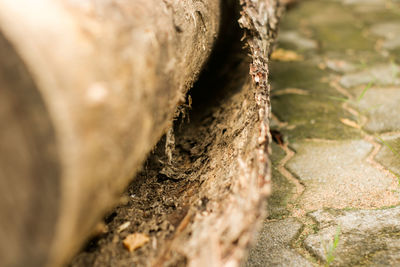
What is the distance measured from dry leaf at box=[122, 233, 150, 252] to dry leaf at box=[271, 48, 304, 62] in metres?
1.89

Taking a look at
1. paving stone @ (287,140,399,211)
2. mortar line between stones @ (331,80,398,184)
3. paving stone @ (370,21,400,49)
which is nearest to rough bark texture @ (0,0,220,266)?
paving stone @ (287,140,399,211)

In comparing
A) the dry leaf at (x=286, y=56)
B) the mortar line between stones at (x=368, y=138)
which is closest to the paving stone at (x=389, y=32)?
the dry leaf at (x=286, y=56)

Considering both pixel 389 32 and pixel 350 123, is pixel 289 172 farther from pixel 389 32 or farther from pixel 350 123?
pixel 389 32

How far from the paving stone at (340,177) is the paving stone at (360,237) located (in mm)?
59

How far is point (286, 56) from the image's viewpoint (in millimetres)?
2658

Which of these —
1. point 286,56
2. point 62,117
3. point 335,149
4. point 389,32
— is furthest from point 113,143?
point 389,32

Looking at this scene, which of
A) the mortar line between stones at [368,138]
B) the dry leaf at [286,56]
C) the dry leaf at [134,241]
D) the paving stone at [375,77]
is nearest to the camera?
the dry leaf at [134,241]

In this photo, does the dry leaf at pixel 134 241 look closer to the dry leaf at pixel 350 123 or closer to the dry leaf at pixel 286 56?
the dry leaf at pixel 350 123

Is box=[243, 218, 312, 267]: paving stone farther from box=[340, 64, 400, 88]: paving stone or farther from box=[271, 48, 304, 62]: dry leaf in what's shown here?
box=[271, 48, 304, 62]: dry leaf

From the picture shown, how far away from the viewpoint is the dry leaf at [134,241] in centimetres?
104

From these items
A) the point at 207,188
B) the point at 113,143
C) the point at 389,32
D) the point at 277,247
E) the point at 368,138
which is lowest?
the point at 277,247

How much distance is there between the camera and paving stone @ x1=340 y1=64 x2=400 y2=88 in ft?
7.26

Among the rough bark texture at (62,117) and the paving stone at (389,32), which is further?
the paving stone at (389,32)

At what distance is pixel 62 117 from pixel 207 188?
2.01 feet
